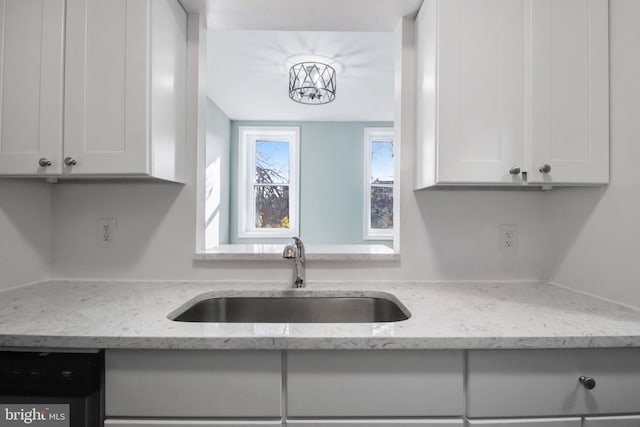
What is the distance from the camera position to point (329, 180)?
Result: 14.9 feet

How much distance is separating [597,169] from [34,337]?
6.33 feet

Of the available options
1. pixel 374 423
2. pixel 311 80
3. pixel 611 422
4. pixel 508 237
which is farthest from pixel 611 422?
pixel 311 80

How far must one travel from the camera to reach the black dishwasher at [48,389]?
2.62 ft

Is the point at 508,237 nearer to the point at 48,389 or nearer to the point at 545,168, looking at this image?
the point at 545,168

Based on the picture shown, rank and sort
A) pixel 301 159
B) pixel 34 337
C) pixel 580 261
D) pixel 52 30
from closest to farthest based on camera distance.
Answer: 1. pixel 34 337
2. pixel 52 30
3. pixel 580 261
4. pixel 301 159

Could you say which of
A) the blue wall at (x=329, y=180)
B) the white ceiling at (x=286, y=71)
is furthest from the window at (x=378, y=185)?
the white ceiling at (x=286, y=71)

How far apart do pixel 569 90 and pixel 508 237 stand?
2.19 feet

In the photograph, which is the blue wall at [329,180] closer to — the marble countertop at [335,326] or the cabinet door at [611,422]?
the marble countertop at [335,326]

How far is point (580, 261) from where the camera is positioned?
1267mm

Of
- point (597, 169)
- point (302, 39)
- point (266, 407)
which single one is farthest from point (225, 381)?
point (302, 39)

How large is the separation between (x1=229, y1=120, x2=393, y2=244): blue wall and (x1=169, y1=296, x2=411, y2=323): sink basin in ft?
10.5

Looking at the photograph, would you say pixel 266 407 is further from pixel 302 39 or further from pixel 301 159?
pixel 301 159

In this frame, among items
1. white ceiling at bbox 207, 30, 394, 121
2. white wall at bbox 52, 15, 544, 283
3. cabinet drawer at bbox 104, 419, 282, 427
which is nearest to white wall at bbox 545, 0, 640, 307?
white wall at bbox 52, 15, 544, 283

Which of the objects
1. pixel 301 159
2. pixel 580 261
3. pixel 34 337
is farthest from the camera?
pixel 301 159
